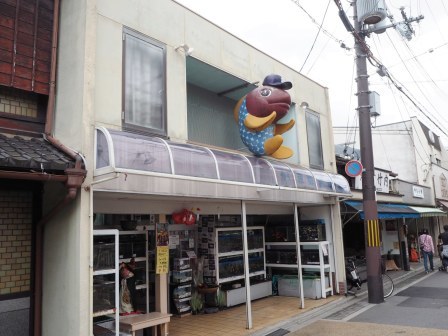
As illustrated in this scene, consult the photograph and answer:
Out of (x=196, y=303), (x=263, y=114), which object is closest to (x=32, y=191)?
(x=263, y=114)

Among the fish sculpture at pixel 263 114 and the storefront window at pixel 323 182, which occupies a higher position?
the fish sculpture at pixel 263 114

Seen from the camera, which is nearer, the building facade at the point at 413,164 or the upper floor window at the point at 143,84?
the upper floor window at the point at 143,84

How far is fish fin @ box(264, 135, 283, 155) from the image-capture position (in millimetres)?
9391

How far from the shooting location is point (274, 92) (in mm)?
9266

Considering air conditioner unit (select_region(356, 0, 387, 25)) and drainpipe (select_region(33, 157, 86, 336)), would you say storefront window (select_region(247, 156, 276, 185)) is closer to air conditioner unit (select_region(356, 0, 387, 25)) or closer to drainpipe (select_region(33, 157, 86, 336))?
drainpipe (select_region(33, 157, 86, 336))

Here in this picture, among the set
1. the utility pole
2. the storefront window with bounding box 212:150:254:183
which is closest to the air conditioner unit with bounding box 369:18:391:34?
the utility pole

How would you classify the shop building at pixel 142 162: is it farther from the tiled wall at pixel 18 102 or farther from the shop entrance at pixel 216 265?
the tiled wall at pixel 18 102

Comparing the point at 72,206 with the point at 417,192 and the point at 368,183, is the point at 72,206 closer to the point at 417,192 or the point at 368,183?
the point at 368,183

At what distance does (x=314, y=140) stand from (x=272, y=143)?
3.62 metres

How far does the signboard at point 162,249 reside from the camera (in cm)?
838

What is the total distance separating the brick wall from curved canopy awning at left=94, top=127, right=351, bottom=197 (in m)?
1.41

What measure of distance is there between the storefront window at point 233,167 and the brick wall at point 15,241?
3417 millimetres

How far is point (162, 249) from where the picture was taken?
336 inches

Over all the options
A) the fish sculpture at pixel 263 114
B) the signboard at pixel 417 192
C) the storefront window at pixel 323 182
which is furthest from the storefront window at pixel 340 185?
the signboard at pixel 417 192
